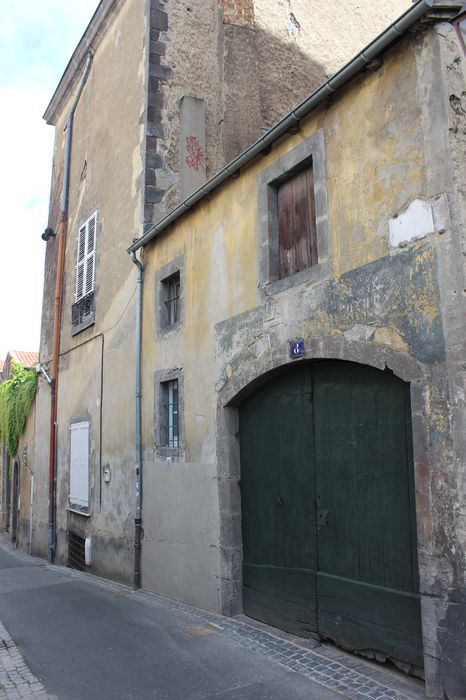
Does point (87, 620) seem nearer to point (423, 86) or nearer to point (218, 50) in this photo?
point (423, 86)

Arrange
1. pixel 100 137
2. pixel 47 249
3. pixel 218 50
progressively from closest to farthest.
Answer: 1. pixel 218 50
2. pixel 100 137
3. pixel 47 249

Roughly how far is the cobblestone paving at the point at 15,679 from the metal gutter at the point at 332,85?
4.84m

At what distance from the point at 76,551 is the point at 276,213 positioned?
7.65 m

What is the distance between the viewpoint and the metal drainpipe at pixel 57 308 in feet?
39.2

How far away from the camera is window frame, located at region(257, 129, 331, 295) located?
5082mm

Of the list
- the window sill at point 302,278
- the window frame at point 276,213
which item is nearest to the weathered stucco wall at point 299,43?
the window frame at point 276,213

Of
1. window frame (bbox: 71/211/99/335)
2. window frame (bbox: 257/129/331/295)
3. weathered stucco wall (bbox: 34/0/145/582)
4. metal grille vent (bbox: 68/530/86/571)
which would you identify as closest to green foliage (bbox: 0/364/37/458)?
weathered stucco wall (bbox: 34/0/145/582)

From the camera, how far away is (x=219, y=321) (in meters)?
6.51

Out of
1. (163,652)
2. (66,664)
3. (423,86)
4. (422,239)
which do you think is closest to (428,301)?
(422,239)

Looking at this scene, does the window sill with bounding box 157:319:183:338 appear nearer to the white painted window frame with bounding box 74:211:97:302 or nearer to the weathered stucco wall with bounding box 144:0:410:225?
the weathered stucco wall with bounding box 144:0:410:225

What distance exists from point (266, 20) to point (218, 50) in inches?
47.0

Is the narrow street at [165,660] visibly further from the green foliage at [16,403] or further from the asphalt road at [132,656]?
the green foliage at [16,403]

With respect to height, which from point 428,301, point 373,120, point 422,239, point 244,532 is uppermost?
point 373,120

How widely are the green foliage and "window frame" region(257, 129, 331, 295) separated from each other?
972cm
